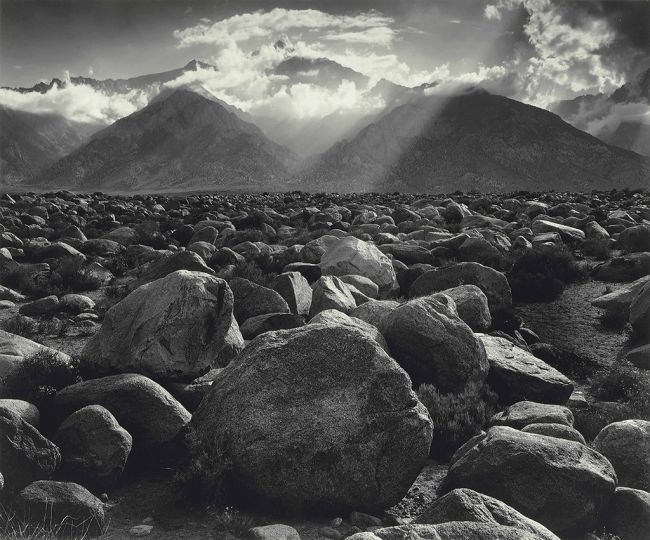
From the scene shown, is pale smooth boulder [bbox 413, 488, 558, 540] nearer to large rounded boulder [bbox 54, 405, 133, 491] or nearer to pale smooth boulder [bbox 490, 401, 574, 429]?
pale smooth boulder [bbox 490, 401, 574, 429]

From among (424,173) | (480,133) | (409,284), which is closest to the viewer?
(409,284)

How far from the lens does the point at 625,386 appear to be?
28.5 ft

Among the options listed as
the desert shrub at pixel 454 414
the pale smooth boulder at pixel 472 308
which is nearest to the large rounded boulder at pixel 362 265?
the pale smooth boulder at pixel 472 308

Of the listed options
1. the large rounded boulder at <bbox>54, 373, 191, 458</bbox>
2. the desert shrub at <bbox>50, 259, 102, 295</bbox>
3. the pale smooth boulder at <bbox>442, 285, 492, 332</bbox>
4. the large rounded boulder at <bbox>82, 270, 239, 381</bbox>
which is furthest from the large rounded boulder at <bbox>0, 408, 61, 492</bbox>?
the desert shrub at <bbox>50, 259, 102, 295</bbox>

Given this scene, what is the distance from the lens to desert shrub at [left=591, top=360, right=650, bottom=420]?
8086 millimetres

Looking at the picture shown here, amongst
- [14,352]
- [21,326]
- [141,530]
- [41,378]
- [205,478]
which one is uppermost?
[14,352]

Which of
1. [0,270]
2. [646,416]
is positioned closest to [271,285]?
[646,416]

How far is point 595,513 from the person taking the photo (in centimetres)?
522

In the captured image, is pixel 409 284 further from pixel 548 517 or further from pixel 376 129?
pixel 376 129

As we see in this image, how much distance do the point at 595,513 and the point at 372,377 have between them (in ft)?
7.92

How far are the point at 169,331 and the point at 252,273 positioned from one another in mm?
7460

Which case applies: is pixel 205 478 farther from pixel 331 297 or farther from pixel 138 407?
pixel 331 297

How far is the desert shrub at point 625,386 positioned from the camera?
8086mm

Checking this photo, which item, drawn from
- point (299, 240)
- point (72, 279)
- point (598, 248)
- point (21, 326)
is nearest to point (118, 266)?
point (72, 279)
